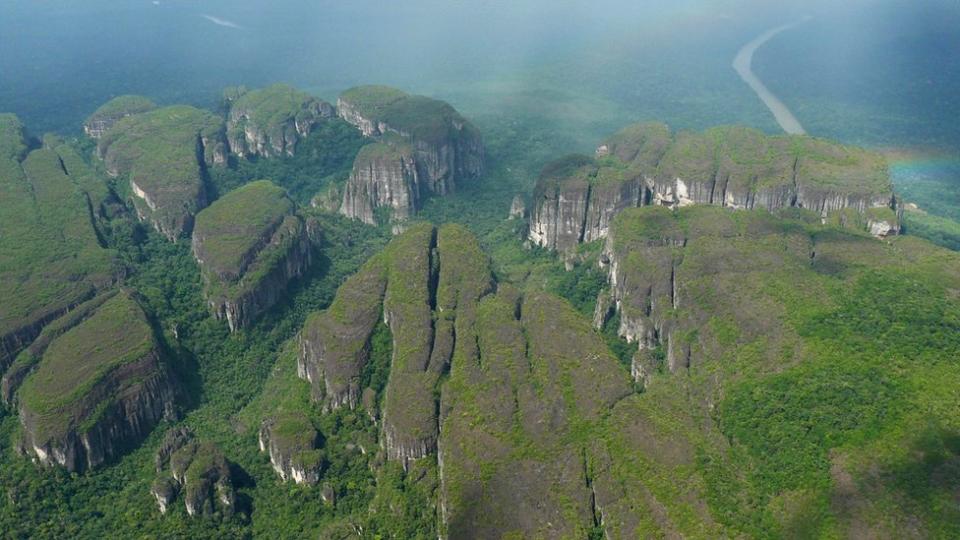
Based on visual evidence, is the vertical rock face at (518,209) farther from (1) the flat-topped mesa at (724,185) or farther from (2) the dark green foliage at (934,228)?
(2) the dark green foliage at (934,228)

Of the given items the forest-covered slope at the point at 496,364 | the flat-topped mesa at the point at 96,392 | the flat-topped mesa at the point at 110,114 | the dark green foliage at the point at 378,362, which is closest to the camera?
the forest-covered slope at the point at 496,364

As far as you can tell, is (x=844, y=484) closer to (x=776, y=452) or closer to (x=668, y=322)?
(x=776, y=452)

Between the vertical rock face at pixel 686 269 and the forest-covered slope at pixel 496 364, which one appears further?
the vertical rock face at pixel 686 269

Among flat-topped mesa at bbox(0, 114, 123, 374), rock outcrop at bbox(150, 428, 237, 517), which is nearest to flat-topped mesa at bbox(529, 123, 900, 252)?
flat-topped mesa at bbox(0, 114, 123, 374)

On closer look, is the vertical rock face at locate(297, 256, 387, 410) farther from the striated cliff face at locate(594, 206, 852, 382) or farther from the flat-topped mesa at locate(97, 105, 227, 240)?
the flat-topped mesa at locate(97, 105, 227, 240)

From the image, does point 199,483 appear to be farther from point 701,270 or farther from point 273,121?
point 273,121

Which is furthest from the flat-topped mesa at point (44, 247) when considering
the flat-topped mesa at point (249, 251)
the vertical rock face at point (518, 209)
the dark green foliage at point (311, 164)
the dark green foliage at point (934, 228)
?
the dark green foliage at point (934, 228)
